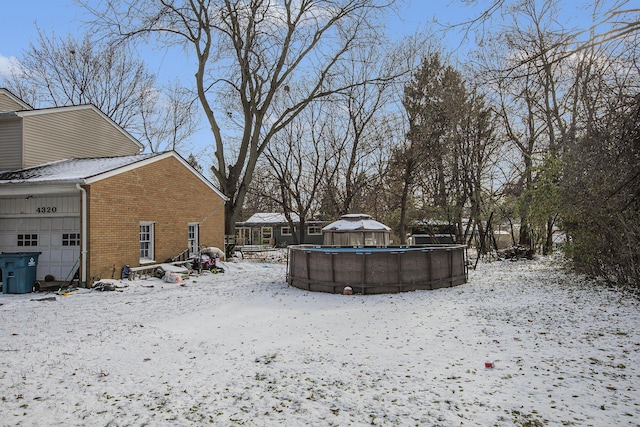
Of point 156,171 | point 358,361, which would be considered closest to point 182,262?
point 156,171

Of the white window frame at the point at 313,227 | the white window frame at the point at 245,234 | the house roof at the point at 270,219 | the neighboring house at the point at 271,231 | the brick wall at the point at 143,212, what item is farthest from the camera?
the white window frame at the point at 245,234

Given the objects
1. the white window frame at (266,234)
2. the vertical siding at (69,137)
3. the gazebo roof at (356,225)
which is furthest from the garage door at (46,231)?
the white window frame at (266,234)

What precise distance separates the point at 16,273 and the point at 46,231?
203cm

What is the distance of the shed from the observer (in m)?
20.3

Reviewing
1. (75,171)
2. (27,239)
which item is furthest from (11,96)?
(27,239)

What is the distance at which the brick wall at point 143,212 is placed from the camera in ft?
42.1

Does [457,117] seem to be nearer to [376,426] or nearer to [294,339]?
[294,339]

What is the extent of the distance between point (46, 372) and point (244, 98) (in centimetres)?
2075

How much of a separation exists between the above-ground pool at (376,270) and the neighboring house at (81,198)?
645 cm

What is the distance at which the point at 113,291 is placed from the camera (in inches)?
477

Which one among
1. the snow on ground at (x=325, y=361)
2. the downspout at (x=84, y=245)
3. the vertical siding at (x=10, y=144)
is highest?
the vertical siding at (x=10, y=144)

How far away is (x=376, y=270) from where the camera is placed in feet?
37.2

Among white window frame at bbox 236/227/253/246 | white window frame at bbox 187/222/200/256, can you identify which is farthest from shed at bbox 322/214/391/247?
white window frame at bbox 236/227/253/246

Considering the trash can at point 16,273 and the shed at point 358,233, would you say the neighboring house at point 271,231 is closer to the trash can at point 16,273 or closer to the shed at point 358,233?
the shed at point 358,233
